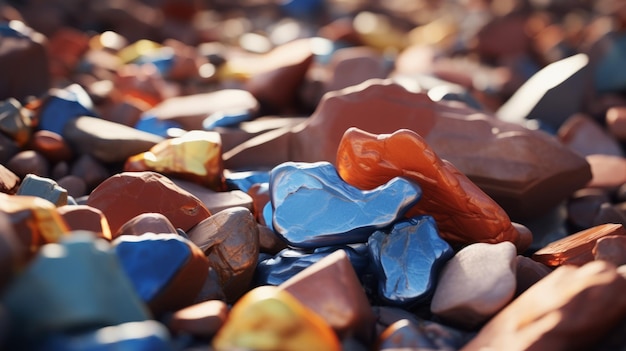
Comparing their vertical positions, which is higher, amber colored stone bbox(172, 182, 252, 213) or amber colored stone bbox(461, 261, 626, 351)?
amber colored stone bbox(461, 261, 626, 351)

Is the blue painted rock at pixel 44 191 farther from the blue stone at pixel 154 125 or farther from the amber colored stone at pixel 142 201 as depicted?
the blue stone at pixel 154 125

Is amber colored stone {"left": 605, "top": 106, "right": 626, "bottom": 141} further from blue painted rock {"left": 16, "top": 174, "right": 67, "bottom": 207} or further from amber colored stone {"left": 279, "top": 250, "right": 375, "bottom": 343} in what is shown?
blue painted rock {"left": 16, "top": 174, "right": 67, "bottom": 207}

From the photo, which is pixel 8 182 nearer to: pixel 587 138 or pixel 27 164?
pixel 27 164

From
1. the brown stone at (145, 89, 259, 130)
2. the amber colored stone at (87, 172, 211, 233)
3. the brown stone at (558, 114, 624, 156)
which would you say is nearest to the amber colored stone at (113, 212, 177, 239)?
the amber colored stone at (87, 172, 211, 233)

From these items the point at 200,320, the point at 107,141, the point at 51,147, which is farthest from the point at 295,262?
the point at 51,147

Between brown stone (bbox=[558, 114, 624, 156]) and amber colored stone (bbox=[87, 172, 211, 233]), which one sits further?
brown stone (bbox=[558, 114, 624, 156])

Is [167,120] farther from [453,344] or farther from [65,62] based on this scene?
[453,344]

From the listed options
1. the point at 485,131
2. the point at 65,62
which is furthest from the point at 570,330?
the point at 65,62
